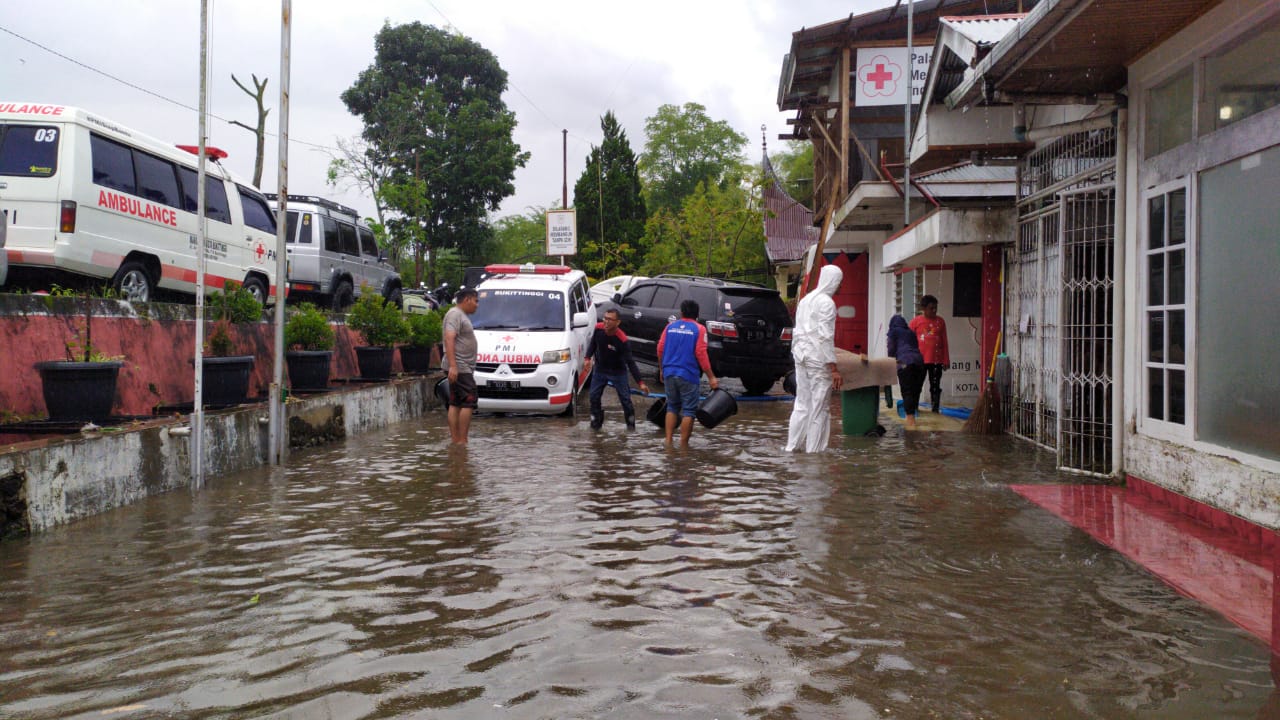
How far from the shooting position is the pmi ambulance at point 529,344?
14055 mm

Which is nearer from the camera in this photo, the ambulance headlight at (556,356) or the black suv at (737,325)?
the ambulance headlight at (556,356)

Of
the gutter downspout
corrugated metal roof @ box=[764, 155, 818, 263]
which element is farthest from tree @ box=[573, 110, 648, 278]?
the gutter downspout

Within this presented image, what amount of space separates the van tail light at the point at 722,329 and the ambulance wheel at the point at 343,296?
7.32 m

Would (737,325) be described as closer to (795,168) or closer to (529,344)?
(529,344)

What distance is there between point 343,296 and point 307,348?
790 centimetres

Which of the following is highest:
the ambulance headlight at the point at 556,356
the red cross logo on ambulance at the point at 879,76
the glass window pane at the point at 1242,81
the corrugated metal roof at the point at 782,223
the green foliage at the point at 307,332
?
the red cross logo on ambulance at the point at 879,76

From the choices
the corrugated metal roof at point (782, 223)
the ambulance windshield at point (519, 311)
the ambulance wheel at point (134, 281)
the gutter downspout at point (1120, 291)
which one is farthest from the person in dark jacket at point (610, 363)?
the corrugated metal roof at point (782, 223)

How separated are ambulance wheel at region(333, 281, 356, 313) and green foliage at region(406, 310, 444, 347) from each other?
2.51 m

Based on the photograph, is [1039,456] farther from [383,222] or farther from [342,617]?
[383,222]

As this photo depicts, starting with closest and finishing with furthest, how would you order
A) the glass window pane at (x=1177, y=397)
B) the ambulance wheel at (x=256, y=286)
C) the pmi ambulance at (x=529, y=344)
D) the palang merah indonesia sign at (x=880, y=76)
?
the glass window pane at (x=1177, y=397) → the pmi ambulance at (x=529, y=344) → the ambulance wheel at (x=256, y=286) → the palang merah indonesia sign at (x=880, y=76)

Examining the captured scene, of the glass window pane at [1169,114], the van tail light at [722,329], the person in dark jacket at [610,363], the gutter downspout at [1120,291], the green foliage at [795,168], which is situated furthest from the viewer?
the green foliage at [795,168]

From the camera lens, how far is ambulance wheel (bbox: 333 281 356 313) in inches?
776

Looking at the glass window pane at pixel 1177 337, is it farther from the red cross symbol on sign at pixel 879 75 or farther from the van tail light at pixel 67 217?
the red cross symbol on sign at pixel 879 75

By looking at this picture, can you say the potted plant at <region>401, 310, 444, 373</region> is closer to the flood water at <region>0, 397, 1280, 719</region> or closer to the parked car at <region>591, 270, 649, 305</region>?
the parked car at <region>591, 270, 649, 305</region>
